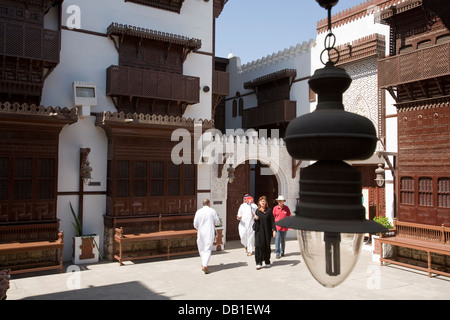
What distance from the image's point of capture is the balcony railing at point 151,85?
11586 mm

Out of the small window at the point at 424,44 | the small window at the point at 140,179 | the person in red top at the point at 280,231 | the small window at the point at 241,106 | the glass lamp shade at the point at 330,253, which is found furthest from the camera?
the small window at the point at 241,106

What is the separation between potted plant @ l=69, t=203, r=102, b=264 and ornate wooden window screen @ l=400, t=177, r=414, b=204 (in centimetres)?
833

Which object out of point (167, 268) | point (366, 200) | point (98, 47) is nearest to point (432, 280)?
point (366, 200)

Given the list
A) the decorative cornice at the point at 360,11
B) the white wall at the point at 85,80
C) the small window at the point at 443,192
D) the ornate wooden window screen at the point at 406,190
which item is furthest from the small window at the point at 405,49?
the white wall at the point at 85,80

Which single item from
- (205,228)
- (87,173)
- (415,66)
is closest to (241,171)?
(205,228)

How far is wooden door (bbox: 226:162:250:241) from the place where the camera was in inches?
571

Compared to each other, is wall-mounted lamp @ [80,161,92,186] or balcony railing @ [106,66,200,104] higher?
balcony railing @ [106,66,200,104]

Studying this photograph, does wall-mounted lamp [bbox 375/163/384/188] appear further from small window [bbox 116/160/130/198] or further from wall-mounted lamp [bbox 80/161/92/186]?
wall-mounted lamp [bbox 80/161/92/186]

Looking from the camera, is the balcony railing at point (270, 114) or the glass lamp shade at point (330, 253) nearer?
the glass lamp shade at point (330, 253)

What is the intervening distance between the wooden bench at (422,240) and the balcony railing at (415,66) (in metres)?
3.73

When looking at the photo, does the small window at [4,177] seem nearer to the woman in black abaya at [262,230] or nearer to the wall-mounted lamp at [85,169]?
the wall-mounted lamp at [85,169]

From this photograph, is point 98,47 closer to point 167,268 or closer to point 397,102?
point 167,268

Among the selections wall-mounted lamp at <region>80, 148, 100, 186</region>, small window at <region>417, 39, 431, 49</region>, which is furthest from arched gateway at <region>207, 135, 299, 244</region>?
small window at <region>417, 39, 431, 49</region>

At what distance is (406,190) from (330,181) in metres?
10.5
